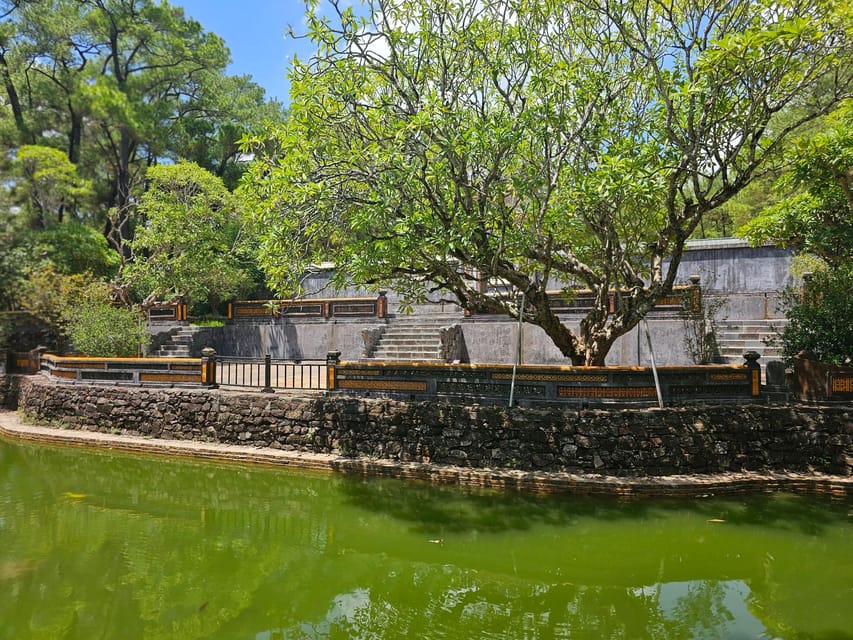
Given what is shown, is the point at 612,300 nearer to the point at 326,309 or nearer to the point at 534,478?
the point at 534,478

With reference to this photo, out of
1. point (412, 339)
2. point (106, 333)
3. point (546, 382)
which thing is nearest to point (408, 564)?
point (546, 382)

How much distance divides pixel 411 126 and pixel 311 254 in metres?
2.56

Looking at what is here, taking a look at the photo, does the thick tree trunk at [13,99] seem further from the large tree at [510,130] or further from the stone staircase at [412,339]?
the large tree at [510,130]

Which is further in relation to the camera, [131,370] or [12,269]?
[12,269]

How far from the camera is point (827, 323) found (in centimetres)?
825

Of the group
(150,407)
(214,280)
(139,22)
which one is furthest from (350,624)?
(139,22)

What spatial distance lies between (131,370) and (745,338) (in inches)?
481

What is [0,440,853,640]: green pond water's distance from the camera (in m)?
4.22

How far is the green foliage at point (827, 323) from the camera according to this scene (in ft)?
26.5

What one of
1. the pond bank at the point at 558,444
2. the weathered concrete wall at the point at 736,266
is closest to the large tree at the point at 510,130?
the pond bank at the point at 558,444

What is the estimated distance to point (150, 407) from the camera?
33.1 feet

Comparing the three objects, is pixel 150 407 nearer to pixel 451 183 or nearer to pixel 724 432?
pixel 451 183

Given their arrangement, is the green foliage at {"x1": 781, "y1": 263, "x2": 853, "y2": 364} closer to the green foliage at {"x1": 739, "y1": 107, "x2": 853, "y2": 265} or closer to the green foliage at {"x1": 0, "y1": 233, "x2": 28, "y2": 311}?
the green foliage at {"x1": 739, "y1": 107, "x2": 853, "y2": 265}

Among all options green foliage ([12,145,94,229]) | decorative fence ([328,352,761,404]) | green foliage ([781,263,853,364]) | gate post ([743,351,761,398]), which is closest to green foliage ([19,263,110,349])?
green foliage ([12,145,94,229])
